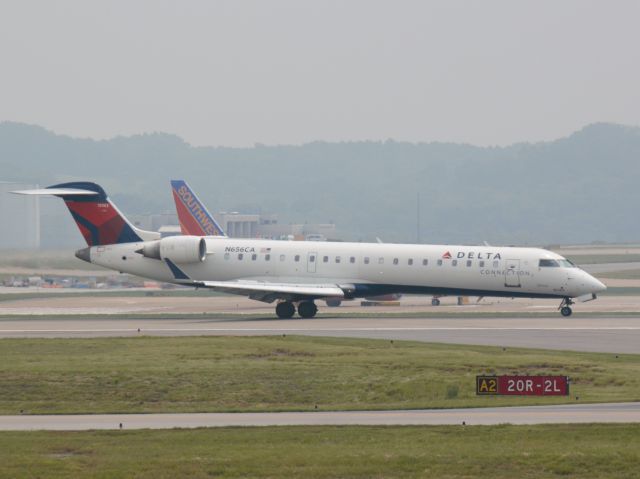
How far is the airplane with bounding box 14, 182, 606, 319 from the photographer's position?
54312 mm

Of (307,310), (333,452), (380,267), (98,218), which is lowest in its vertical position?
(333,452)

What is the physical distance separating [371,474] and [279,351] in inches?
711

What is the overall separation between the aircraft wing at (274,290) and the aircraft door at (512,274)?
23.4ft

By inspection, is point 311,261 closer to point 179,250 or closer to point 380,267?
point 380,267

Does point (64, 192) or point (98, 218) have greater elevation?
point (64, 192)

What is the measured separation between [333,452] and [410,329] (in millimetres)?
27202

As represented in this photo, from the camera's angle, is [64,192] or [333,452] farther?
[64,192]

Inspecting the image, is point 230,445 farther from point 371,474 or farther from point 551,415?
point 551,415

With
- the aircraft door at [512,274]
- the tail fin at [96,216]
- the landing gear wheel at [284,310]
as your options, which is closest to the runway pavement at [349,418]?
the aircraft door at [512,274]

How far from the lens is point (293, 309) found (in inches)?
2223

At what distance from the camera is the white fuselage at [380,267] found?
5422 cm

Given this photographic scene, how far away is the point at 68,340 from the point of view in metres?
41.6


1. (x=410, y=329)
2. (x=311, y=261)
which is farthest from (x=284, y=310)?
(x=410, y=329)

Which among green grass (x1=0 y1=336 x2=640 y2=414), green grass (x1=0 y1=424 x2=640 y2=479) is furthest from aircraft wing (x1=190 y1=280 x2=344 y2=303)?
green grass (x1=0 y1=424 x2=640 y2=479)
